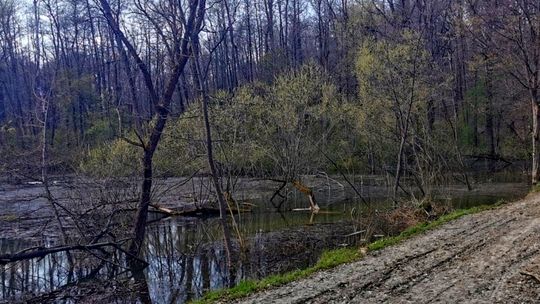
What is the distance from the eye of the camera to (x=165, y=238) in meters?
17.2

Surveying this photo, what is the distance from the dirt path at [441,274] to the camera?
779 centimetres

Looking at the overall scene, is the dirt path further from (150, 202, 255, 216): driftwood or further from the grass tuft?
(150, 202, 255, 216): driftwood

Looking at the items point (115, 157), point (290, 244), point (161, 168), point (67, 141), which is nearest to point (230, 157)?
point (161, 168)

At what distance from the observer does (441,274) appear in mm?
8914

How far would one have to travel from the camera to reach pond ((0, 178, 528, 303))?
1192 cm

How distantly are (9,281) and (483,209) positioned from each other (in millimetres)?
13680

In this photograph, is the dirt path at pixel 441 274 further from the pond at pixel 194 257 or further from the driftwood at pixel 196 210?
the driftwood at pixel 196 210

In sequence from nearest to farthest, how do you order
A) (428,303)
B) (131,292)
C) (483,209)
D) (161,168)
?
(428,303)
(131,292)
(483,209)
(161,168)

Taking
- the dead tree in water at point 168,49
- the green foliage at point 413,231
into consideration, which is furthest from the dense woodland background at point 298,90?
the green foliage at point 413,231

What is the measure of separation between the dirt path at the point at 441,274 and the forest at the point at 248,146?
286 cm

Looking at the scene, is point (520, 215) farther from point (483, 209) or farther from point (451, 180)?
point (451, 180)

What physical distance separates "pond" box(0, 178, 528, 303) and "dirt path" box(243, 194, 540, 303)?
2960mm

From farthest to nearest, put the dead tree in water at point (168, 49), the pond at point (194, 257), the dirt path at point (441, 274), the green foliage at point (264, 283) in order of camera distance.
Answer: the dead tree in water at point (168, 49)
the pond at point (194, 257)
the green foliage at point (264, 283)
the dirt path at point (441, 274)

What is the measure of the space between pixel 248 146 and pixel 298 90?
5401 mm
